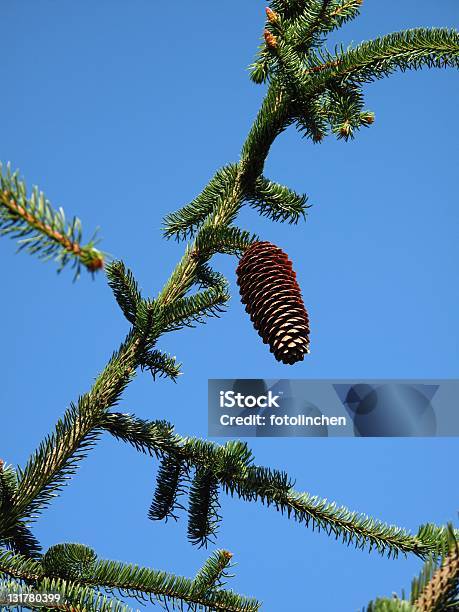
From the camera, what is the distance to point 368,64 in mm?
2900

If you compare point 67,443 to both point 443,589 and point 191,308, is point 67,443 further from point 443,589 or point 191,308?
point 443,589

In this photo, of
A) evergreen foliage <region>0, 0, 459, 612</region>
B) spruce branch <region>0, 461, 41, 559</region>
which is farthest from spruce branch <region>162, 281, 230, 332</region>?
spruce branch <region>0, 461, 41, 559</region>

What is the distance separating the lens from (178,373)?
2.88 meters

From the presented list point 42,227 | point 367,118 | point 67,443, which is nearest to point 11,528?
point 67,443

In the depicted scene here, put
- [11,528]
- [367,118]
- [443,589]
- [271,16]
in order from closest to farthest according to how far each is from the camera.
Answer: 1. [443,589]
2. [11,528]
3. [271,16]
4. [367,118]

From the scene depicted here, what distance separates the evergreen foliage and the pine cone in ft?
0.32

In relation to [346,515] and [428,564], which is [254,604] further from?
[428,564]

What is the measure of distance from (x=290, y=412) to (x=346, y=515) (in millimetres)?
793

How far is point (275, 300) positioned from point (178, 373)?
0.55 m

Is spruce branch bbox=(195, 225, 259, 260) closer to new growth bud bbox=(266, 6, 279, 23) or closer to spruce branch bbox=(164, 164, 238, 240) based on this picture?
spruce branch bbox=(164, 164, 238, 240)

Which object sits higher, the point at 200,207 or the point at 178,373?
the point at 200,207

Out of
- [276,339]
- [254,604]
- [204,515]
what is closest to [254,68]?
[276,339]

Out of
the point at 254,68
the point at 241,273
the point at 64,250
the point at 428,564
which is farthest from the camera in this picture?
the point at 254,68

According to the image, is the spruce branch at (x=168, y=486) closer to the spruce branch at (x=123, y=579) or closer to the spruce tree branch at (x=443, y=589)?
the spruce branch at (x=123, y=579)
